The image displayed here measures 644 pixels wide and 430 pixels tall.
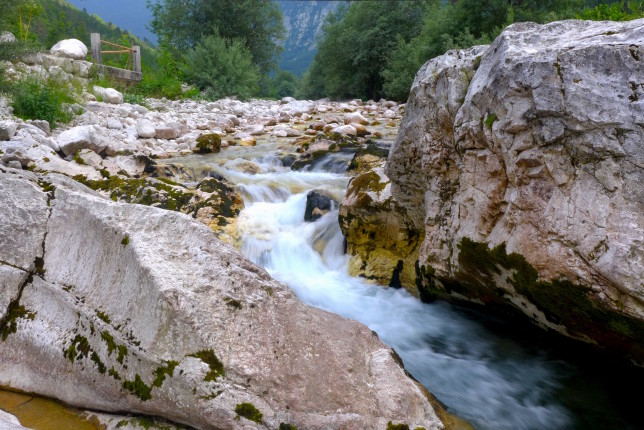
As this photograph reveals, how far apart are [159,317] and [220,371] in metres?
0.42

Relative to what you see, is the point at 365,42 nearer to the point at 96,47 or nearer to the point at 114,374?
the point at 96,47

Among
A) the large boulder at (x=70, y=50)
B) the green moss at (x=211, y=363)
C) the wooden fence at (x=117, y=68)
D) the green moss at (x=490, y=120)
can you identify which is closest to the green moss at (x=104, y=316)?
the green moss at (x=211, y=363)

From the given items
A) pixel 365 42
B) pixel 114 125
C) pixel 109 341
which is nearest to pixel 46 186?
pixel 109 341

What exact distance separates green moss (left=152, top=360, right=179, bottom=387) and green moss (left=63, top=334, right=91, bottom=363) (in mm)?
510

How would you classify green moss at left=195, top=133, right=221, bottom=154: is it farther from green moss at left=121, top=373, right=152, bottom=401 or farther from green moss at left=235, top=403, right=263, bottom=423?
green moss at left=235, top=403, right=263, bottom=423

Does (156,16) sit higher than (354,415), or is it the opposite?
(156,16)

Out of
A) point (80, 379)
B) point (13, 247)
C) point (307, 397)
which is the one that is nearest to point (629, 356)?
point (307, 397)

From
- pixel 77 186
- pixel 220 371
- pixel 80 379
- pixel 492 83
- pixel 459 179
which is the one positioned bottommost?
pixel 80 379

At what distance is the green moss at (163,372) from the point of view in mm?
2016

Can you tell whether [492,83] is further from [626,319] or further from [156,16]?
[156,16]

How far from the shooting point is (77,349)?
2309 millimetres

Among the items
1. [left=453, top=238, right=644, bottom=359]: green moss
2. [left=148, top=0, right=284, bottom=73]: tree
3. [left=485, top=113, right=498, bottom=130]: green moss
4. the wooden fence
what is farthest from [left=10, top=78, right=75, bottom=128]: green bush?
[left=148, top=0, right=284, bottom=73]: tree

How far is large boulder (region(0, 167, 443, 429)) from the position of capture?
1998 millimetres

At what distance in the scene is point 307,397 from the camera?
203 cm
